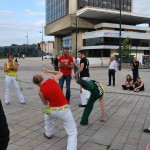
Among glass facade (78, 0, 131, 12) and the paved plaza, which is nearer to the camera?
the paved plaza

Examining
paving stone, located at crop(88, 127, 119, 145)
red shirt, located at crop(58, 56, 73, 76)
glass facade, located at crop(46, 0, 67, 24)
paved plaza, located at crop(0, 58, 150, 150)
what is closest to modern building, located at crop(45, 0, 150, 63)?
glass facade, located at crop(46, 0, 67, 24)

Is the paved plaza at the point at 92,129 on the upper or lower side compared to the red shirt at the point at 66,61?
lower

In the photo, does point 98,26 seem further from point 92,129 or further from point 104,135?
point 104,135

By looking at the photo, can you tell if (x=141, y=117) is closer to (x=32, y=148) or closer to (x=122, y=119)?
(x=122, y=119)

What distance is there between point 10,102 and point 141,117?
4255 millimetres

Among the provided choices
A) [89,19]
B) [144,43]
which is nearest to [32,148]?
[89,19]

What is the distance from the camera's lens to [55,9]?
80.7 meters

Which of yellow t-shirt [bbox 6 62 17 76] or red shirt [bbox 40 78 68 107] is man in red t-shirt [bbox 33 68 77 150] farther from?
yellow t-shirt [bbox 6 62 17 76]

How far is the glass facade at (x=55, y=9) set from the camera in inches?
2899

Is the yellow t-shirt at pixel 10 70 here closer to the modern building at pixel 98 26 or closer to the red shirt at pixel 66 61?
the red shirt at pixel 66 61

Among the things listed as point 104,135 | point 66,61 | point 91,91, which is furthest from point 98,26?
point 104,135

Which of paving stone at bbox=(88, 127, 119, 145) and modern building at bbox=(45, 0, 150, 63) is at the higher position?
modern building at bbox=(45, 0, 150, 63)

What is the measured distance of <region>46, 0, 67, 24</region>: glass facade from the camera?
73.6 meters

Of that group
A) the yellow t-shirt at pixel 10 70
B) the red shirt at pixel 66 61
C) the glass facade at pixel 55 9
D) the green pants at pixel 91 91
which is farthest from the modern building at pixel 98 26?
the green pants at pixel 91 91
